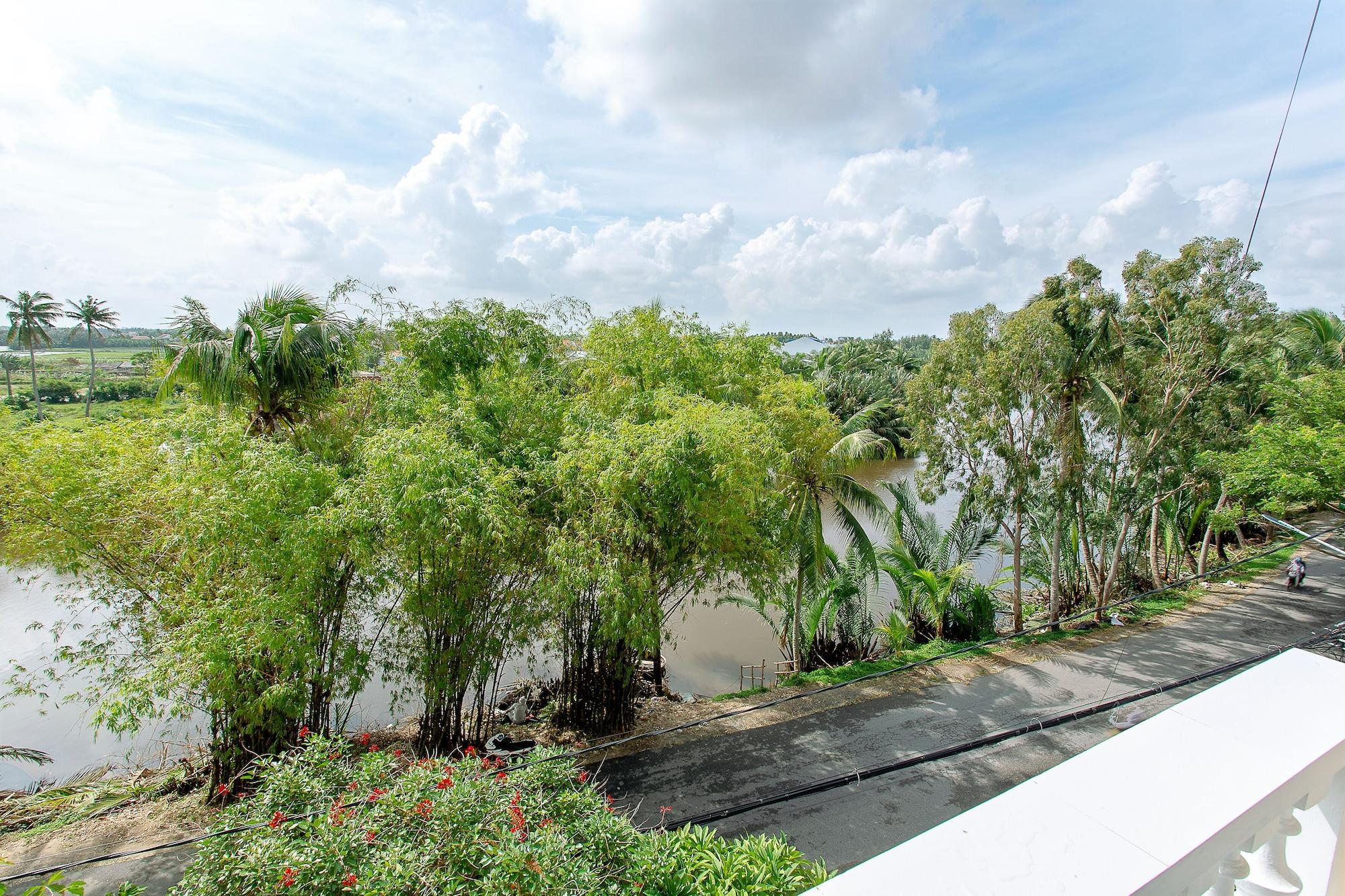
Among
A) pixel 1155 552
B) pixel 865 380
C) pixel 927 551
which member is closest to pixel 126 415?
pixel 927 551

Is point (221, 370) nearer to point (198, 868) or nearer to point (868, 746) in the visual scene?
point (198, 868)

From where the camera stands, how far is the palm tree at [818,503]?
949cm

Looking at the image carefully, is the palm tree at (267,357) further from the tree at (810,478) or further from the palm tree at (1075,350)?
the palm tree at (1075,350)

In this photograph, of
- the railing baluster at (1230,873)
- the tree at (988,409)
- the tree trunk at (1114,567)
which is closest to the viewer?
the railing baluster at (1230,873)

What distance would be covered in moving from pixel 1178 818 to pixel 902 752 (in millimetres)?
7443

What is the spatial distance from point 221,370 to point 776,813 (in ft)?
24.3

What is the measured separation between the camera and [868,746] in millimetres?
7586

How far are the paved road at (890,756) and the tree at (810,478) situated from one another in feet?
7.42

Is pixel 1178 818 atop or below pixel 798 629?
atop

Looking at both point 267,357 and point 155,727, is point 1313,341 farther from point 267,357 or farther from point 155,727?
point 155,727

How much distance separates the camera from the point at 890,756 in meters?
7.38

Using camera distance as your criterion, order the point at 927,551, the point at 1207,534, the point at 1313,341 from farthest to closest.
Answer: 1. the point at 1313,341
2. the point at 1207,534
3. the point at 927,551

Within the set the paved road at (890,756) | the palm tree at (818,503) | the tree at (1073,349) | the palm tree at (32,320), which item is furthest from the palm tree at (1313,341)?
the palm tree at (32,320)

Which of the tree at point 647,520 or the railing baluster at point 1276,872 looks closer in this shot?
the railing baluster at point 1276,872
